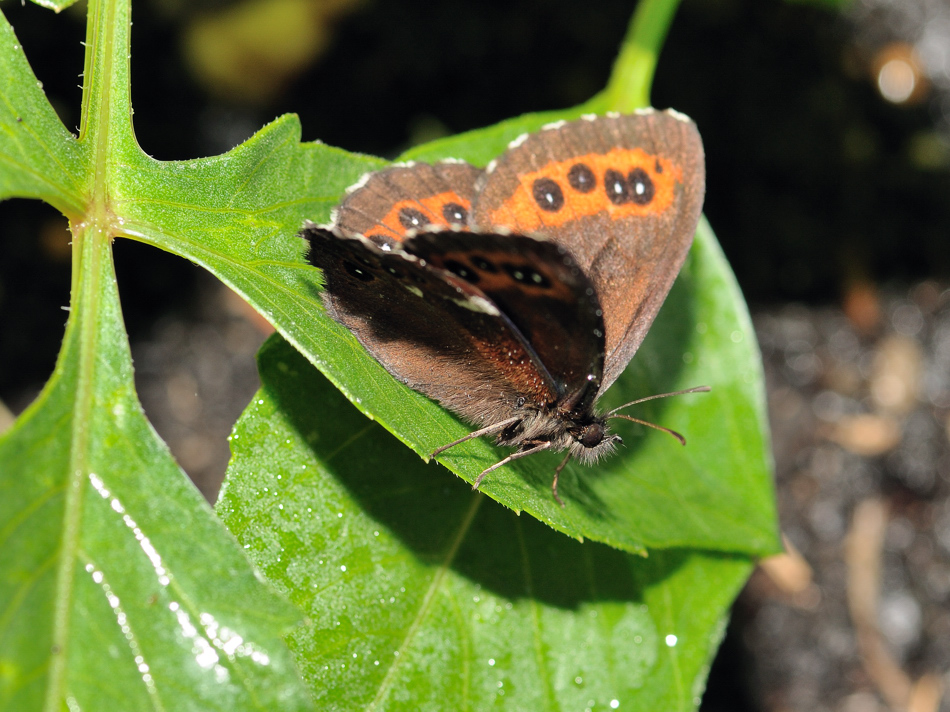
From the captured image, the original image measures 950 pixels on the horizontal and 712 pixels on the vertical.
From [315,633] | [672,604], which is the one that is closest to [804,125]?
[672,604]

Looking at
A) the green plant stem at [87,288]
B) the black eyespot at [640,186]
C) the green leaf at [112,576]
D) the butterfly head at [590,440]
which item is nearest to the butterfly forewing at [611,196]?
the black eyespot at [640,186]

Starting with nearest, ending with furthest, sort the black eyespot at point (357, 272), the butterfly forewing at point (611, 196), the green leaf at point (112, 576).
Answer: the green leaf at point (112, 576) → the black eyespot at point (357, 272) → the butterfly forewing at point (611, 196)

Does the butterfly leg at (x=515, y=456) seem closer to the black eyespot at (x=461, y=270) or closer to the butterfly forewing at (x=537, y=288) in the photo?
the butterfly forewing at (x=537, y=288)

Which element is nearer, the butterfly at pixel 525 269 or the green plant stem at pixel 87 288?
the green plant stem at pixel 87 288

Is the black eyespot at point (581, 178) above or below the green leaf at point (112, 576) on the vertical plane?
above

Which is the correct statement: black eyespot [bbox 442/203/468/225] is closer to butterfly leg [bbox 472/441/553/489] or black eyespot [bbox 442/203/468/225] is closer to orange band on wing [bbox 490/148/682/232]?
orange band on wing [bbox 490/148/682/232]

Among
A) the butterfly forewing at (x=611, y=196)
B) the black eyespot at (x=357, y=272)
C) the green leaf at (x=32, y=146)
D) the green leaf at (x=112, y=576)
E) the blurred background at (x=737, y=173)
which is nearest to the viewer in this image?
the green leaf at (x=112, y=576)

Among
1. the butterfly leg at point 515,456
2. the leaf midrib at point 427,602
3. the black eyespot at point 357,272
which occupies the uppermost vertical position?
the black eyespot at point 357,272

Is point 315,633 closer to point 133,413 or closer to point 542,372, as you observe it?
point 133,413
